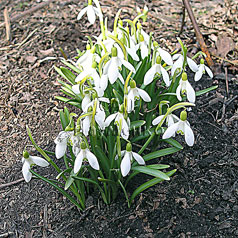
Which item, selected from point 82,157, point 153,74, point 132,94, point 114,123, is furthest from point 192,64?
point 82,157

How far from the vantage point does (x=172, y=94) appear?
7.23 ft

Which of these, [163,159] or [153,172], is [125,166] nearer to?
[153,172]

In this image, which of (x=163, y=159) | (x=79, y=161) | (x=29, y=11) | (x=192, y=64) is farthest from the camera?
(x=29, y=11)

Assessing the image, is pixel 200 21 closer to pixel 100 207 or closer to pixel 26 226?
pixel 100 207

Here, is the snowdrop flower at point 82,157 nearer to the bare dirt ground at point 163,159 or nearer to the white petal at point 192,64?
the bare dirt ground at point 163,159

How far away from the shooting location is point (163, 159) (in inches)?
99.0

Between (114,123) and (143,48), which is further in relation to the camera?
(143,48)

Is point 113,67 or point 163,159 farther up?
point 113,67

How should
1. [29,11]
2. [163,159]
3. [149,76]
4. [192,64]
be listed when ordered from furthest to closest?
[29,11], [163,159], [192,64], [149,76]

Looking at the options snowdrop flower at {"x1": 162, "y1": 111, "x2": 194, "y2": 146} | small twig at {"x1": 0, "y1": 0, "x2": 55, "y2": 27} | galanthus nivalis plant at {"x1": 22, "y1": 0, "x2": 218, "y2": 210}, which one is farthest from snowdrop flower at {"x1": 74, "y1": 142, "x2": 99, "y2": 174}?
small twig at {"x1": 0, "y1": 0, "x2": 55, "y2": 27}

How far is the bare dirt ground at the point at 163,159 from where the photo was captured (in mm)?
2201

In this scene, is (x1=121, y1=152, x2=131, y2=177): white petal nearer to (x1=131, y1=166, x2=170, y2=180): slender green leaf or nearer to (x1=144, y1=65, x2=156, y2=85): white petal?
(x1=131, y1=166, x2=170, y2=180): slender green leaf

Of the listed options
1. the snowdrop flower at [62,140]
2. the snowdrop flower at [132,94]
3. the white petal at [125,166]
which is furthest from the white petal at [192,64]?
the snowdrop flower at [62,140]

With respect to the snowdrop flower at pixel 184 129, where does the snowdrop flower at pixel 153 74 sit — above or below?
above
